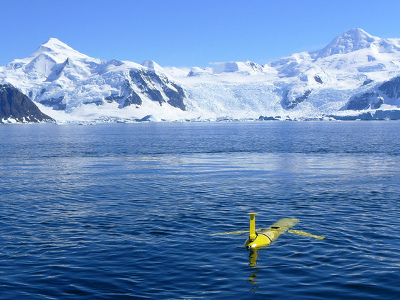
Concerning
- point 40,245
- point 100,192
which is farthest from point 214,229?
point 100,192

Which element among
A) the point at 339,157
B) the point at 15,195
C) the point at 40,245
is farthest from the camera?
the point at 339,157

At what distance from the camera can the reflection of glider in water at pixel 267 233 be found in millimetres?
25062

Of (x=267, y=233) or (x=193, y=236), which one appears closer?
(x=267, y=233)

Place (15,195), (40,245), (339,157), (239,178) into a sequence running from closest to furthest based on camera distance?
(40,245) → (15,195) → (239,178) → (339,157)

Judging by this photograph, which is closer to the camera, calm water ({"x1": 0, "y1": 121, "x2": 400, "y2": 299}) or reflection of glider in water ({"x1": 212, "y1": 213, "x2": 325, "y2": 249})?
calm water ({"x1": 0, "y1": 121, "x2": 400, "y2": 299})

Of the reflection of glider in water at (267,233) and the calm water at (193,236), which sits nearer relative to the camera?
the calm water at (193,236)

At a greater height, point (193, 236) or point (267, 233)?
point (267, 233)

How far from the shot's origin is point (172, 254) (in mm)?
24031

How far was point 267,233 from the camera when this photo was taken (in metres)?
26.6

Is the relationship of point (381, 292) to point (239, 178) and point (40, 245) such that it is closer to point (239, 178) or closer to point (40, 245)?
point (40, 245)

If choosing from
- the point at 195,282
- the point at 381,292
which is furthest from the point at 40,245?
the point at 381,292

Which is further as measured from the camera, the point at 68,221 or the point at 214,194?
the point at 214,194

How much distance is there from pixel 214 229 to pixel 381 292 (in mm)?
11816

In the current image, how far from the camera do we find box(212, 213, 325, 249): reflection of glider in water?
2506 cm
